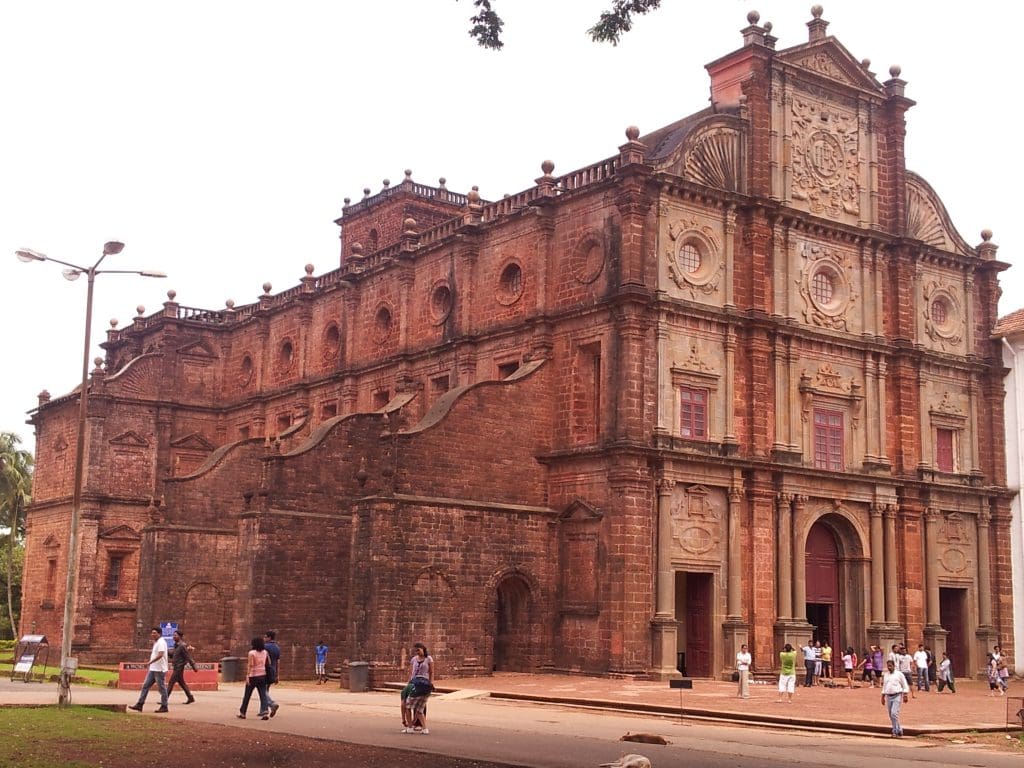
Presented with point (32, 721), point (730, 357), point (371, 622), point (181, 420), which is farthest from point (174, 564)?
point (32, 721)

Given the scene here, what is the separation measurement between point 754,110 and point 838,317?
654cm

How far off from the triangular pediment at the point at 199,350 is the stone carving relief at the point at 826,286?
2735 cm

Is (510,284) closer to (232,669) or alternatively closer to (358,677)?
(358,677)

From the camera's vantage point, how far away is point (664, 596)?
33594mm

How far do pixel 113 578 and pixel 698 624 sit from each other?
2574cm

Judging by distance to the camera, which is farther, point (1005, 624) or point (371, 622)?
point (1005, 624)

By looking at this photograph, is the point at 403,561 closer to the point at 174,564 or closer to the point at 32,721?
the point at 174,564

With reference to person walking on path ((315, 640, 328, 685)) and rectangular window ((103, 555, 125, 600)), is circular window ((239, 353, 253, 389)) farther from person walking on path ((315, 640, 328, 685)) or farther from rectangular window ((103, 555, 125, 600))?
person walking on path ((315, 640, 328, 685))

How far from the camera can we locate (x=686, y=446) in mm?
34875

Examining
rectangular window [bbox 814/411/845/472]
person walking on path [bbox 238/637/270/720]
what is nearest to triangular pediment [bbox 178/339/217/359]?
rectangular window [bbox 814/411/845/472]

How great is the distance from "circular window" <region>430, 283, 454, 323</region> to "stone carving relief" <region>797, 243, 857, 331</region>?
10.8m

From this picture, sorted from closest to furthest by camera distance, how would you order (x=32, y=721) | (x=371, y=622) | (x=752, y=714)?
(x=32, y=721)
(x=752, y=714)
(x=371, y=622)

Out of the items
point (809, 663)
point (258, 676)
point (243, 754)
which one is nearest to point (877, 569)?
point (809, 663)

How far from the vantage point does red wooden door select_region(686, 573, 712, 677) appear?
3453cm
